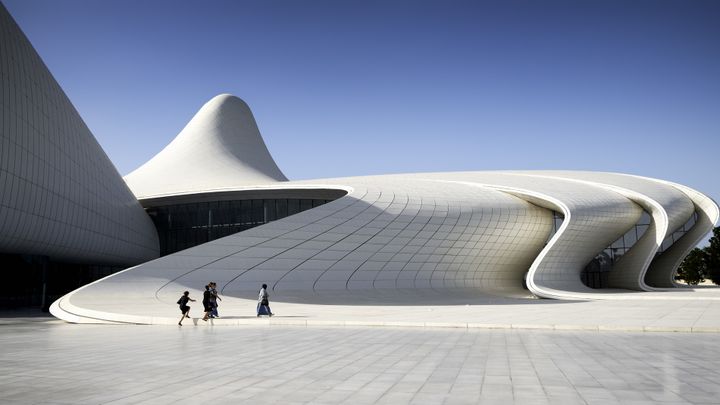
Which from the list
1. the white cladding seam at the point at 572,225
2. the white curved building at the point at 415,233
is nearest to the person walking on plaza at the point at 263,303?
the white curved building at the point at 415,233

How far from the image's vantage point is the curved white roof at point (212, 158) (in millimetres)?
37812

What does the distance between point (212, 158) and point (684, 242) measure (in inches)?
1257

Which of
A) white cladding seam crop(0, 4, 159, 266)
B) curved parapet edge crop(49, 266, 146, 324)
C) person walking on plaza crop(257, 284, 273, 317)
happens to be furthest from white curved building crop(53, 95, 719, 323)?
person walking on plaza crop(257, 284, 273, 317)

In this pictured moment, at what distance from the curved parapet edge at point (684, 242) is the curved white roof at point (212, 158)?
1029 inches

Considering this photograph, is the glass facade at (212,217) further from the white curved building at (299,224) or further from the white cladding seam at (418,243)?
the white cladding seam at (418,243)

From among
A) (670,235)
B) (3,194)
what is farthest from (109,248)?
(670,235)

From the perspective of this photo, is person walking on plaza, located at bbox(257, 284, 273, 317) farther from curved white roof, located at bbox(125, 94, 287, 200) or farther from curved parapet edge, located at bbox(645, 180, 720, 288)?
curved parapet edge, located at bbox(645, 180, 720, 288)

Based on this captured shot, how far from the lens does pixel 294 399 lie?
20.1ft

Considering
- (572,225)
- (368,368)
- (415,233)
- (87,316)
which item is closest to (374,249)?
(415,233)

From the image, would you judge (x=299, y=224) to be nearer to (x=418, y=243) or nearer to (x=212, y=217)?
(x=418, y=243)

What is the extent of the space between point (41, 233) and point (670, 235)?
1382 inches

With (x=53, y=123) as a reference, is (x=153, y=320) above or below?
below

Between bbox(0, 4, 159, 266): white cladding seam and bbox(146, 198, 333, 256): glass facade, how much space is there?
5.19 metres

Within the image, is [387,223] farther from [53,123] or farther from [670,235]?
[670,235]
